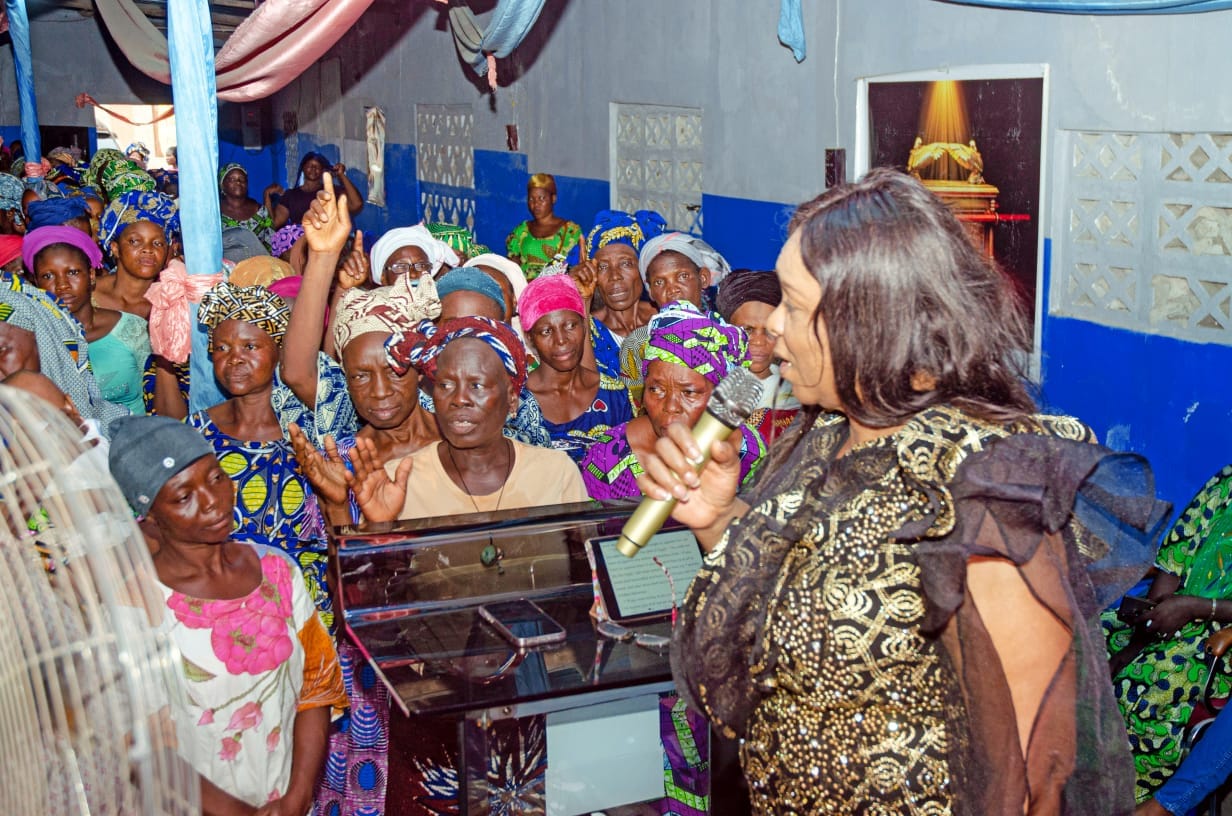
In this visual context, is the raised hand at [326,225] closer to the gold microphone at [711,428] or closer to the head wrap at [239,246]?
the gold microphone at [711,428]

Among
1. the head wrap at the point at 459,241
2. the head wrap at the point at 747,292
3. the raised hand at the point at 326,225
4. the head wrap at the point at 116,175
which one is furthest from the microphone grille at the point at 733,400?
the head wrap at the point at 116,175

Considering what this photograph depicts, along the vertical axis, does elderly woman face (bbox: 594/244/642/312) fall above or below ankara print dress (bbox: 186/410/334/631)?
above

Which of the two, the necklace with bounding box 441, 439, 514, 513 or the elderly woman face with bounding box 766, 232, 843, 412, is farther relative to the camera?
the necklace with bounding box 441, 439, 514, 513

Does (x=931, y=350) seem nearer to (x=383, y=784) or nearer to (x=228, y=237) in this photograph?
(x=383, y=784)

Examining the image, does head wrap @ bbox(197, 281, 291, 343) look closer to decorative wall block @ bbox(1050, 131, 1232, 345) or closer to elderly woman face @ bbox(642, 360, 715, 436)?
elderly woman face @ bbox(642, 360, 715, 436)

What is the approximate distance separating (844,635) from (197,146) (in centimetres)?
384

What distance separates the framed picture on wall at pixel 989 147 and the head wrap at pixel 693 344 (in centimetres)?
183

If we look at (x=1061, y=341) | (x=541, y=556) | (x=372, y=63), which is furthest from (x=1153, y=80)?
(x=372, y=63)

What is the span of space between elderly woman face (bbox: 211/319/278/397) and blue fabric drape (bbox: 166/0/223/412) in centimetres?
59

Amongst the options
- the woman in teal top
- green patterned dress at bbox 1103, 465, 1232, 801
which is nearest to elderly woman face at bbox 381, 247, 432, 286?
the woman in teal top

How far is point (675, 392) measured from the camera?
3678 millimetres

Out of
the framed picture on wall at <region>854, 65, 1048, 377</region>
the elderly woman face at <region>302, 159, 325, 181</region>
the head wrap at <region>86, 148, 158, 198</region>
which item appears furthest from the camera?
the elderly woman face at <region>302, 159, 325, 181</region>

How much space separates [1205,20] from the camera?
4434mm

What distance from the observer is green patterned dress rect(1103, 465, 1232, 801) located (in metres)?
3.38
